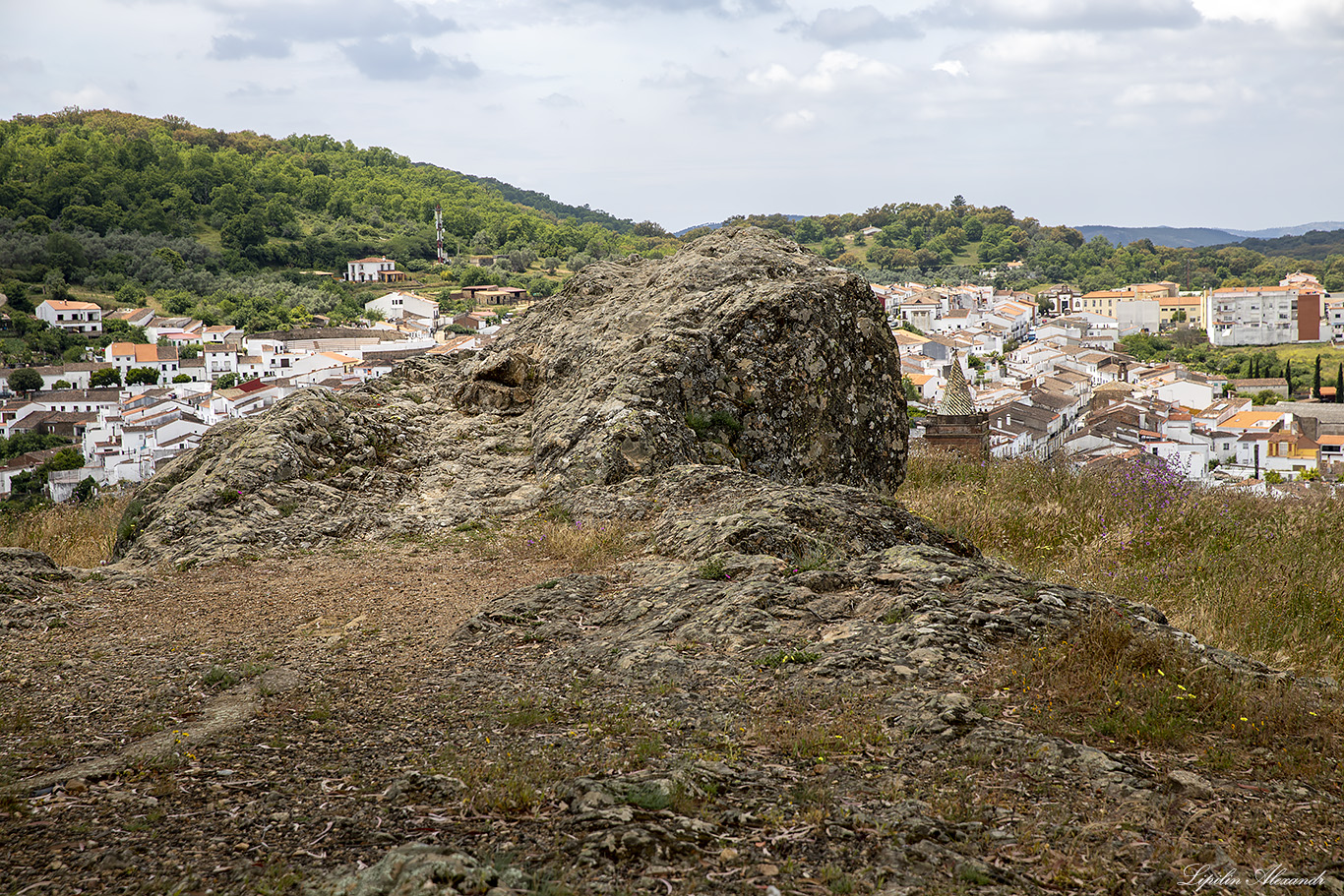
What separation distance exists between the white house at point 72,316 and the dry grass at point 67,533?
84.4m

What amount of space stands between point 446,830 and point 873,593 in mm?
2782

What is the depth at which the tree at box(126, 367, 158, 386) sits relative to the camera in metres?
66.4

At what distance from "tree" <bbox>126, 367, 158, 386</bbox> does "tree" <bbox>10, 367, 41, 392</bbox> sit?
5762 mm

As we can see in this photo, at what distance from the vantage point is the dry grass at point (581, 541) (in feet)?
20.1

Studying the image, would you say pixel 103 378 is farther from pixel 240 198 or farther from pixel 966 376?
pixel 966 376

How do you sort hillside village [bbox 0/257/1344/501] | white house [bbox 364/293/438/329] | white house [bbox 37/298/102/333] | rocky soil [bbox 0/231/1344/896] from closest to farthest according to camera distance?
rocky soil [bbox 0/231/1344/896]
hillside village [bbox 0/257/1344/501]
white house [bbox 37/298/102/333]
white house [bbox 364/293/438/329]

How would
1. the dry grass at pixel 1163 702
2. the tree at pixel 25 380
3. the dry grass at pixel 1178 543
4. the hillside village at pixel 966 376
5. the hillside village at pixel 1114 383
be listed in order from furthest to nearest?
1. the tree at pixel 25 380
2. the hillside village at pixel 966 376
3. the hillside village at pixel 1114 383
4. the dry grass at pixel 1178 543
5. the dry grass at pixel 1163 702

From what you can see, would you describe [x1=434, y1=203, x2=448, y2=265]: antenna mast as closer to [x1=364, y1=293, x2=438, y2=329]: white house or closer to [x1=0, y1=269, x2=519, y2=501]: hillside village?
[x1=364, y1=293, x2=438, y2=329]: white house

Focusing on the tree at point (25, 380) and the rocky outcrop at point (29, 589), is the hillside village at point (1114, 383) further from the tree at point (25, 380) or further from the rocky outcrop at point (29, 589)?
the tree at point (25, 380)

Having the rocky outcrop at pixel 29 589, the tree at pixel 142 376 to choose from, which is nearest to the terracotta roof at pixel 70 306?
the tree at pixel 142 376

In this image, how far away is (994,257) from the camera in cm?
17375

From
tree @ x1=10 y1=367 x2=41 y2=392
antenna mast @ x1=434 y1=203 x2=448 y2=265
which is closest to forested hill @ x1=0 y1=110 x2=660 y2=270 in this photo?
antenna mast @ x1=434 y1=203 x2=448 y2=265

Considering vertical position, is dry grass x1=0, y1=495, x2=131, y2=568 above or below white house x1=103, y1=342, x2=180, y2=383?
below

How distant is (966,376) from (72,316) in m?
86.2
